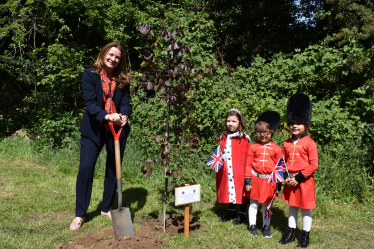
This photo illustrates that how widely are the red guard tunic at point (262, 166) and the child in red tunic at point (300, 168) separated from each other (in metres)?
0.15

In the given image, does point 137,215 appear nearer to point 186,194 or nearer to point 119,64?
point 186,194

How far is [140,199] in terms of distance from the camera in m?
4.37

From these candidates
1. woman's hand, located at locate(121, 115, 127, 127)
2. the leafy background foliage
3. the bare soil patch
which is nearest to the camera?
the bare soil patch

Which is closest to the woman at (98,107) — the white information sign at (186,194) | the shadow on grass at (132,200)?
the shadow on grass at (132,200)

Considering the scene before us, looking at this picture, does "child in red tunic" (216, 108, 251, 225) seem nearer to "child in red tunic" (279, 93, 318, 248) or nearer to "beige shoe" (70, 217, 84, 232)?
"child in red tunic" (279, 93, 318, 248)

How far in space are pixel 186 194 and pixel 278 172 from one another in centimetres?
100

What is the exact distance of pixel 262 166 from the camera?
134 inches

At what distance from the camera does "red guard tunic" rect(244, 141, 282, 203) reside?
338 cm

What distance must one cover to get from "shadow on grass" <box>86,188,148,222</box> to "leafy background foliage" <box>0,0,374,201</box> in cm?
85

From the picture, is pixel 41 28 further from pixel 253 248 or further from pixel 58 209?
pixel 253 248

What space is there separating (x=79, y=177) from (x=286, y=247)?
228 centimetres

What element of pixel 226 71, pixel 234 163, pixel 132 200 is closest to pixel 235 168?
pixel 234 163

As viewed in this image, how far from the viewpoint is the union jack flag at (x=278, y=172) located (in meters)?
3.32

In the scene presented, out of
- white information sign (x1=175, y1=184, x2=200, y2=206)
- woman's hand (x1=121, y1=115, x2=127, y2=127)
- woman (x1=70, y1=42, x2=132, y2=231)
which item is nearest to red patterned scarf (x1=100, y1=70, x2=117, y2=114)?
woman (x1=70, y1=42, x2=132, y2=231)
